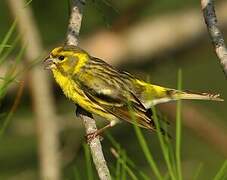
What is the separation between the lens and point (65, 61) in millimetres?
3875

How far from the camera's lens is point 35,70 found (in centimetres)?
558

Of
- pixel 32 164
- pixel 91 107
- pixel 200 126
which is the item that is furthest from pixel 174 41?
pixel 91 107

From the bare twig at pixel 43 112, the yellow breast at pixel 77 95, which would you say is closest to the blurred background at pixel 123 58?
the bare twig at pixel 43 112

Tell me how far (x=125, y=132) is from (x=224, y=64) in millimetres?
5656

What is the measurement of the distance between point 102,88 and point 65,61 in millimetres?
225

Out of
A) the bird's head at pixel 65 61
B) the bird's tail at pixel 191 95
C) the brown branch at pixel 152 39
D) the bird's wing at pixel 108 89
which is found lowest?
the bird's tail at pixel 191 95

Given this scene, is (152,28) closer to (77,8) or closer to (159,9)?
(159,9)

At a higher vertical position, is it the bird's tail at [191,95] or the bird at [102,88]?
the bird at [102,88]

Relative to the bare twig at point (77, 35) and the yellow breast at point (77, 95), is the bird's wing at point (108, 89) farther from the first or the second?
the bare twig at point (77, 35)

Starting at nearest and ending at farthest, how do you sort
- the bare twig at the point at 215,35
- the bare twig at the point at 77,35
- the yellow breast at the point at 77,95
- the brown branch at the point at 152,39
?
the bare twig at the point at 215,35
the bare twig at the point at 77,35
the yellow breast at the point at 77,95
the brown branch at the point at 152,39

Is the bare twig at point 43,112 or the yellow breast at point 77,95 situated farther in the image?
the bare twig at point 43,112

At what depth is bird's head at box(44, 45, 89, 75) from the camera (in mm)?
3785

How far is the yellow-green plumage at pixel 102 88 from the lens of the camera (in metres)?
3.79

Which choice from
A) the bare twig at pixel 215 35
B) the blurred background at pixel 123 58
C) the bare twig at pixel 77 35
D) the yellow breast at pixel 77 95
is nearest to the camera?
the bare twig at pixel 215 35
